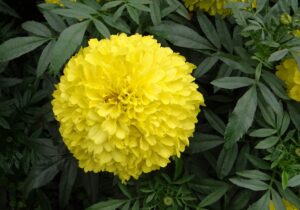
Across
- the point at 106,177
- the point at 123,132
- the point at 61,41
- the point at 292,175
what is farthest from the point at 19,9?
the point at 292,175

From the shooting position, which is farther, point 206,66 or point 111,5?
point 206,66

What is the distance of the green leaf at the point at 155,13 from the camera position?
1.60 meters

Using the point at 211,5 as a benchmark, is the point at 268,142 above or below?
below

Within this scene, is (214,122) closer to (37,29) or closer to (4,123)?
(37,29)

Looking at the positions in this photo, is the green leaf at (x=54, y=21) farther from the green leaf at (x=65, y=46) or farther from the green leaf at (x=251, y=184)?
the green leaf at (x=251, y=184)

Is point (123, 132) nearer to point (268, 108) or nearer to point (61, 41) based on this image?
point (61, 41)

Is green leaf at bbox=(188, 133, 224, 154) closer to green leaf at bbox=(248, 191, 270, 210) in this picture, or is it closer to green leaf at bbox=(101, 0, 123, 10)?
green leaf at bbox=(248, 191, 270, 210)

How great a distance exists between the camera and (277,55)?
146 centimetres

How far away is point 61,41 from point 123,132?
32cm

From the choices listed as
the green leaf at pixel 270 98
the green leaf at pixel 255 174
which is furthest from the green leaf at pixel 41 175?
the green leaf at pixel 270 98

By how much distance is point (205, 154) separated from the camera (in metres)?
1.75

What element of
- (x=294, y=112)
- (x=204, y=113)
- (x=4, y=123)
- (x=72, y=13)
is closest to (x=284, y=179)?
(x=294, y=112)

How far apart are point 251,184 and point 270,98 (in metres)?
0.28

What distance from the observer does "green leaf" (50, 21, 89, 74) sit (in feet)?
4.43
